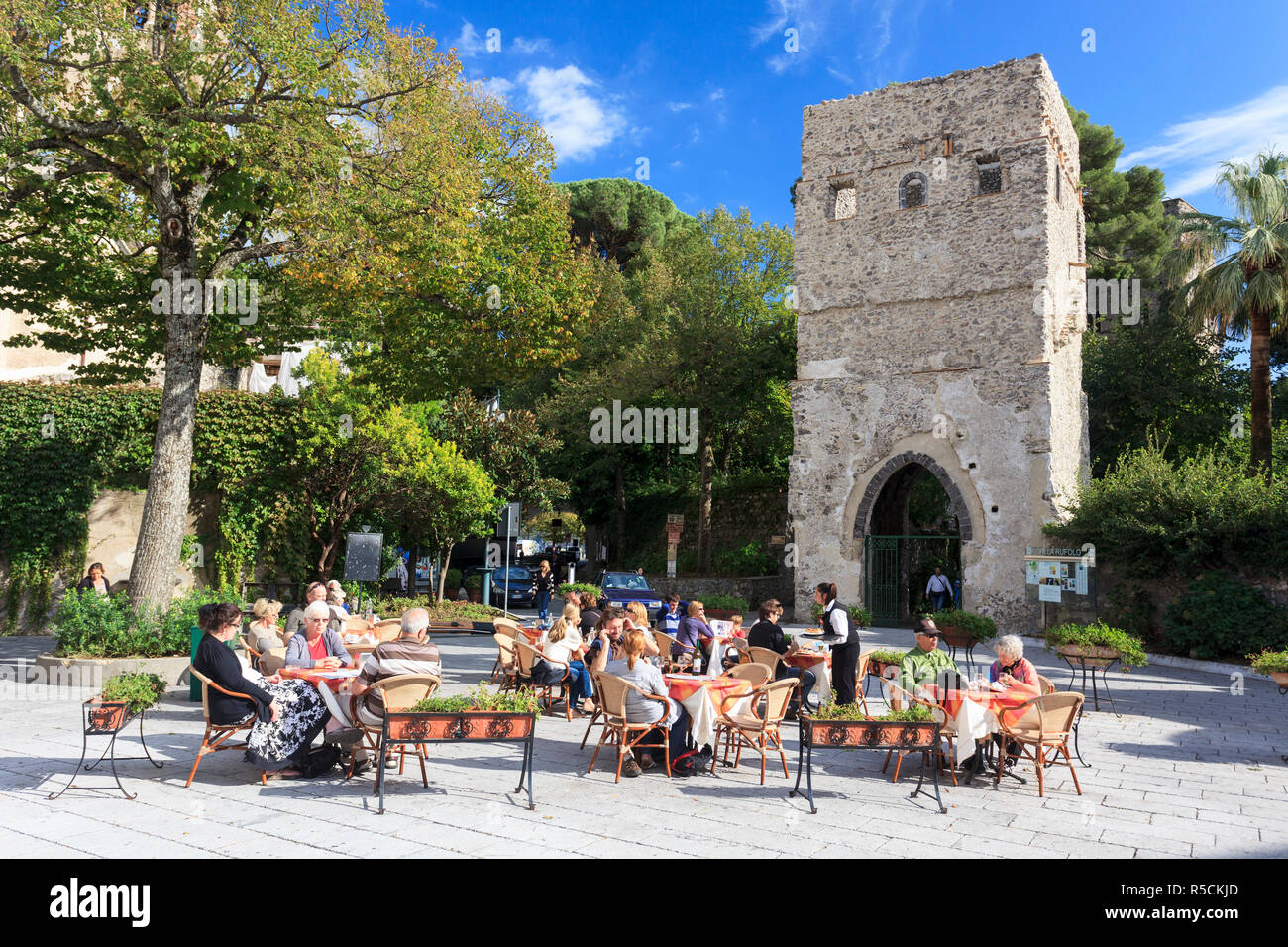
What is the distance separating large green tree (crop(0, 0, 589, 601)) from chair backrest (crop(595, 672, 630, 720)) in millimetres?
7282

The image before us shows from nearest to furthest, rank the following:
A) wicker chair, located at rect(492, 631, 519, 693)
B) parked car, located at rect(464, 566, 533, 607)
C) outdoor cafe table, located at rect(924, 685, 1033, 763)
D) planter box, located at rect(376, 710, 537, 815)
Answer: planter box, located at rect(376, 710, 537, 815)
outdoor cafe table, located at rect(924, 685, 1033, 763)
wicker chair, located at rect(492, 631, 519, 693)
parked car, located at rect(464, 566, 533, 607)

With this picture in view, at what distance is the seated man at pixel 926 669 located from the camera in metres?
7.48

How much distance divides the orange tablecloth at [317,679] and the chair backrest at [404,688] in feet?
2.27

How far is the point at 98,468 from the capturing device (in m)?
17.4

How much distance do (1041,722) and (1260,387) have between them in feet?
55.2

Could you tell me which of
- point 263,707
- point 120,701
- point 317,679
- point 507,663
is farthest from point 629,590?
point 120,701

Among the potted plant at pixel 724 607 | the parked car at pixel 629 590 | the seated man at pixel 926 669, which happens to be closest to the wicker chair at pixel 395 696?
the seated man at pixel 926 669

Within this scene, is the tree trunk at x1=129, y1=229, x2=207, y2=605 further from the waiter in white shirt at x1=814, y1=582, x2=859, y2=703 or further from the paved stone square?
the waiter in white shirt at x1=814, y1=582, x2=859, y2=703

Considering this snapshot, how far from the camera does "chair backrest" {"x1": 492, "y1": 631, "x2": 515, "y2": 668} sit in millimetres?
10695

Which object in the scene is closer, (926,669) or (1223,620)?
(926,669)

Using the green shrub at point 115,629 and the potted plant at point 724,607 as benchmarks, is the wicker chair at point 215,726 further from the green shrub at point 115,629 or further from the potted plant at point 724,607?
the potted plant at point 724,607

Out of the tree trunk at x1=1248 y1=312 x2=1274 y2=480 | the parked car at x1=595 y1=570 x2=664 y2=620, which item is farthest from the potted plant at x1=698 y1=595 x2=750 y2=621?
the tree trunk at x1=1248 y1=312 x2=1274 y2=480

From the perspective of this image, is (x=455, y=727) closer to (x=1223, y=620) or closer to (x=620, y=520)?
(x=1223, y=620)

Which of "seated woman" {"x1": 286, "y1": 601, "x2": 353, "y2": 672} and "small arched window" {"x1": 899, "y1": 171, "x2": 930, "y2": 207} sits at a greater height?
"small arched window" {"x1": 899, "y1": 171, "x2": 930, "y2": 207}
